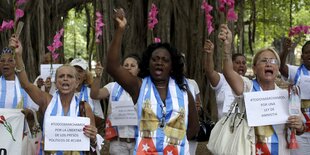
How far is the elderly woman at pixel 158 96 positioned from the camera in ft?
9.41

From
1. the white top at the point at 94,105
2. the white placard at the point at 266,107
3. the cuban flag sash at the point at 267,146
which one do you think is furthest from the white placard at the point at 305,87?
the white top at the point at 94,105

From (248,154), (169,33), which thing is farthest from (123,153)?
(169,33)

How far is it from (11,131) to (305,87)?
215cm

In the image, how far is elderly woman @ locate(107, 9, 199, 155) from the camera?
2867 millimetres

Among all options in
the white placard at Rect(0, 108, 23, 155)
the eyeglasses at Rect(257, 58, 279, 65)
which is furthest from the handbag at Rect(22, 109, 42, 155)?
the eyeglasses at Rect(257, 58, 279, 65)

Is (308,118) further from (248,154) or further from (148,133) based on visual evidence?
(148,133)

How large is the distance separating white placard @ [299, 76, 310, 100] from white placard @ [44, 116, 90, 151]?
5.30 feet

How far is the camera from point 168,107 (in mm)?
2973

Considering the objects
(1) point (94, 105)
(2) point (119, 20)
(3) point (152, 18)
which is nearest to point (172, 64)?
(2) point (119, 20)

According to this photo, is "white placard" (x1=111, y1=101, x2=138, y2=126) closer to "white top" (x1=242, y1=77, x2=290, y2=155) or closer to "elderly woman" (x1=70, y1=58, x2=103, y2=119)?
"elderly woman" (x1=70, y1=58, x2=103, y2=119)

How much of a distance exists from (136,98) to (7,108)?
3.95 feet

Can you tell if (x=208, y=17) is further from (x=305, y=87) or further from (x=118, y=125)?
(x=118, y=125)

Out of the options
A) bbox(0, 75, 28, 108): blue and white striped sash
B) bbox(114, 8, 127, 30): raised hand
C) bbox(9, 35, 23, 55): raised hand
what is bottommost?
bbox(0, 75, 28, 108): blue and white striped sash

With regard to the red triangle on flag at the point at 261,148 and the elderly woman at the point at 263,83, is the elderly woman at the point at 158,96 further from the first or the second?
the red triangle on flag at the point at 261,148
